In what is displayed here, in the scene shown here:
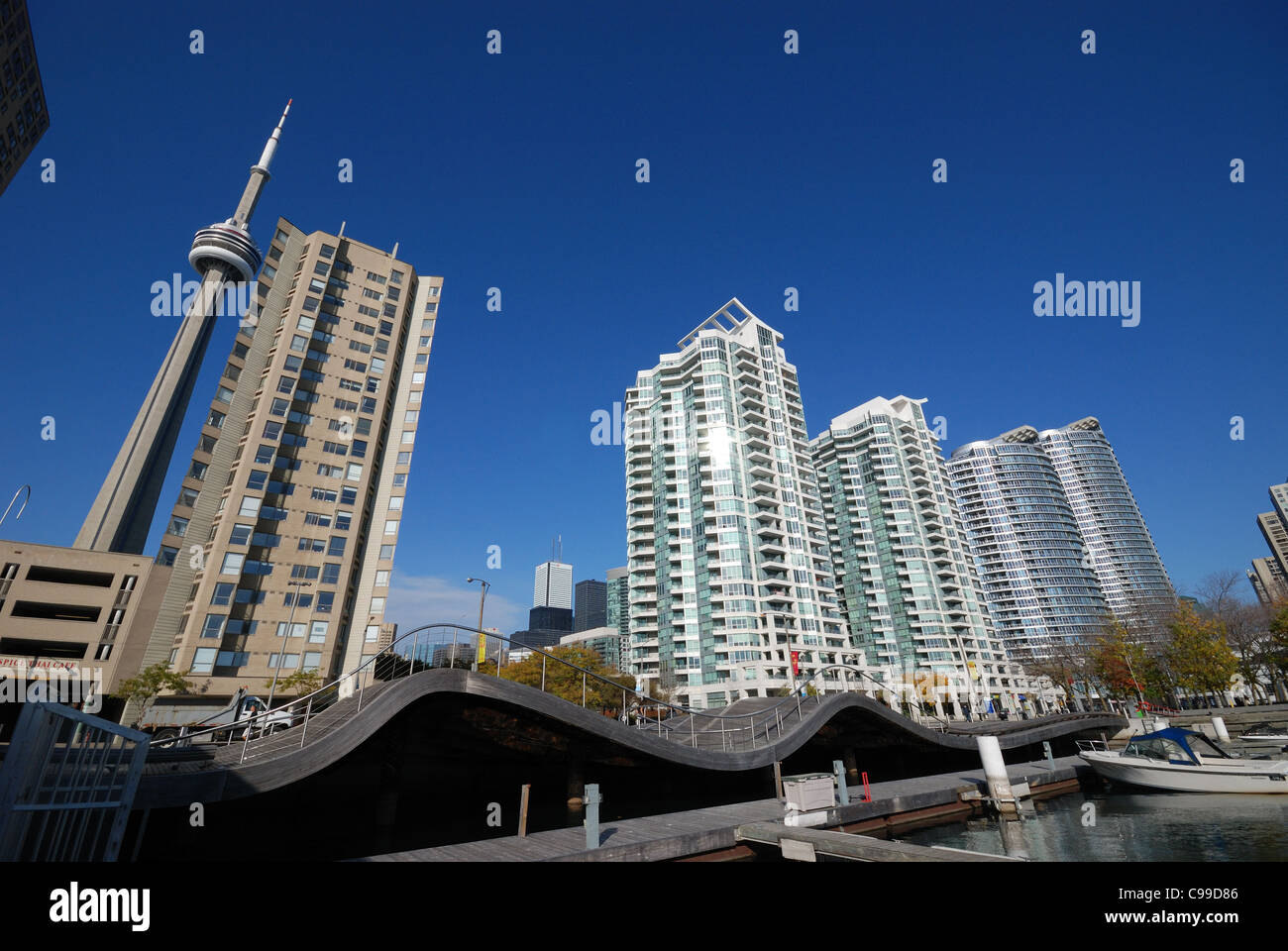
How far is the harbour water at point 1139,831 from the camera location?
54.1 ft

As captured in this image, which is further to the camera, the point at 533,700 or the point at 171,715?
the point at 171,715

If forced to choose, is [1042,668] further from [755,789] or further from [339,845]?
[339,845]

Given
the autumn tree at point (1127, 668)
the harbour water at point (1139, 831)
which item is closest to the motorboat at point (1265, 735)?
the autumn tree at point (1127, 668)

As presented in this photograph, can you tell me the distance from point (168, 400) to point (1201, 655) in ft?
415

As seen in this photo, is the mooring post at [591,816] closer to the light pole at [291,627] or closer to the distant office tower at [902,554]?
the light pole at [291,627]

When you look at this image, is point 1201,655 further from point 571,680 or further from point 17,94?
point 17,94

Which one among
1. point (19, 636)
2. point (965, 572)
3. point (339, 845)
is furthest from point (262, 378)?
point (965, 572)

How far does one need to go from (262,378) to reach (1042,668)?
119729mm

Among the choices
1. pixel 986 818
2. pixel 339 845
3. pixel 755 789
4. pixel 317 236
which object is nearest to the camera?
pixel 339 845

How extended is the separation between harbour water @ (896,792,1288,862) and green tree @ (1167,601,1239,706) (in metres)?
36.8

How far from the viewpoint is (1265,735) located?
126ft

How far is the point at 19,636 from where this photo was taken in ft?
137
